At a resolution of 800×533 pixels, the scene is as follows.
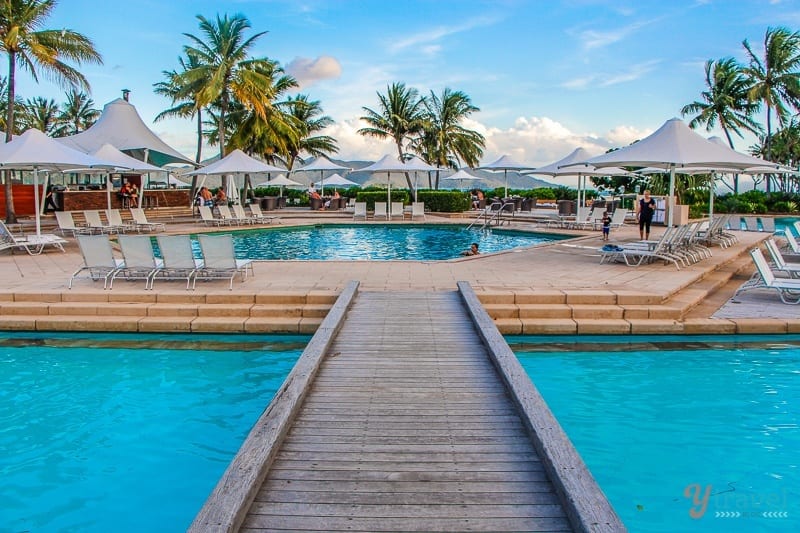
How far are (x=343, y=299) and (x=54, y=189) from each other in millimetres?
24442

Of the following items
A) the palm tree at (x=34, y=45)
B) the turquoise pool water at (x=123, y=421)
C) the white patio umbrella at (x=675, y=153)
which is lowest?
the turquoise pool water at (x=123, y=421)

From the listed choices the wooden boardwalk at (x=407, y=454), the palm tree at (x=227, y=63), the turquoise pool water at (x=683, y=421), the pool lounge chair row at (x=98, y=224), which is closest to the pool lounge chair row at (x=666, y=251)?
the turquoise pool water at (x=683, y=421)

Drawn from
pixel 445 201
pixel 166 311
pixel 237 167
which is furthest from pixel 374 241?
pixel 445 201

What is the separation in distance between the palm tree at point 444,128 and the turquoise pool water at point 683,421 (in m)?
33.8

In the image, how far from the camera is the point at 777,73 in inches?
1345

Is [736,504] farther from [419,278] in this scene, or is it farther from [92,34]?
[92,34]

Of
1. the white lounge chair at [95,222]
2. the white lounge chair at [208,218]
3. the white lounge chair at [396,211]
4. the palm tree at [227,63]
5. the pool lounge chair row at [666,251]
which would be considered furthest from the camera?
the palm tree at [227,63]

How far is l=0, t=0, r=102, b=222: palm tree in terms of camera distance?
61.8ft

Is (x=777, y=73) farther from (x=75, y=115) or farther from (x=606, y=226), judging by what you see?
(x=75, y=115)

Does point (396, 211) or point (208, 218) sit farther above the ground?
point (396, 211)

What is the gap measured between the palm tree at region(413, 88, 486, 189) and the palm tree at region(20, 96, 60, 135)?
3024cm

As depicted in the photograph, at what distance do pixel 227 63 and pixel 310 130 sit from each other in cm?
1508

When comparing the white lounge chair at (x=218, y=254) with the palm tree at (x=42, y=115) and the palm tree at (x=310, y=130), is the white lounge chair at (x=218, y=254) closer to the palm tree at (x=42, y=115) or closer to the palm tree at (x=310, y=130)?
the palm tree at (x=310, y=130)

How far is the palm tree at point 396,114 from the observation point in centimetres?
4034
